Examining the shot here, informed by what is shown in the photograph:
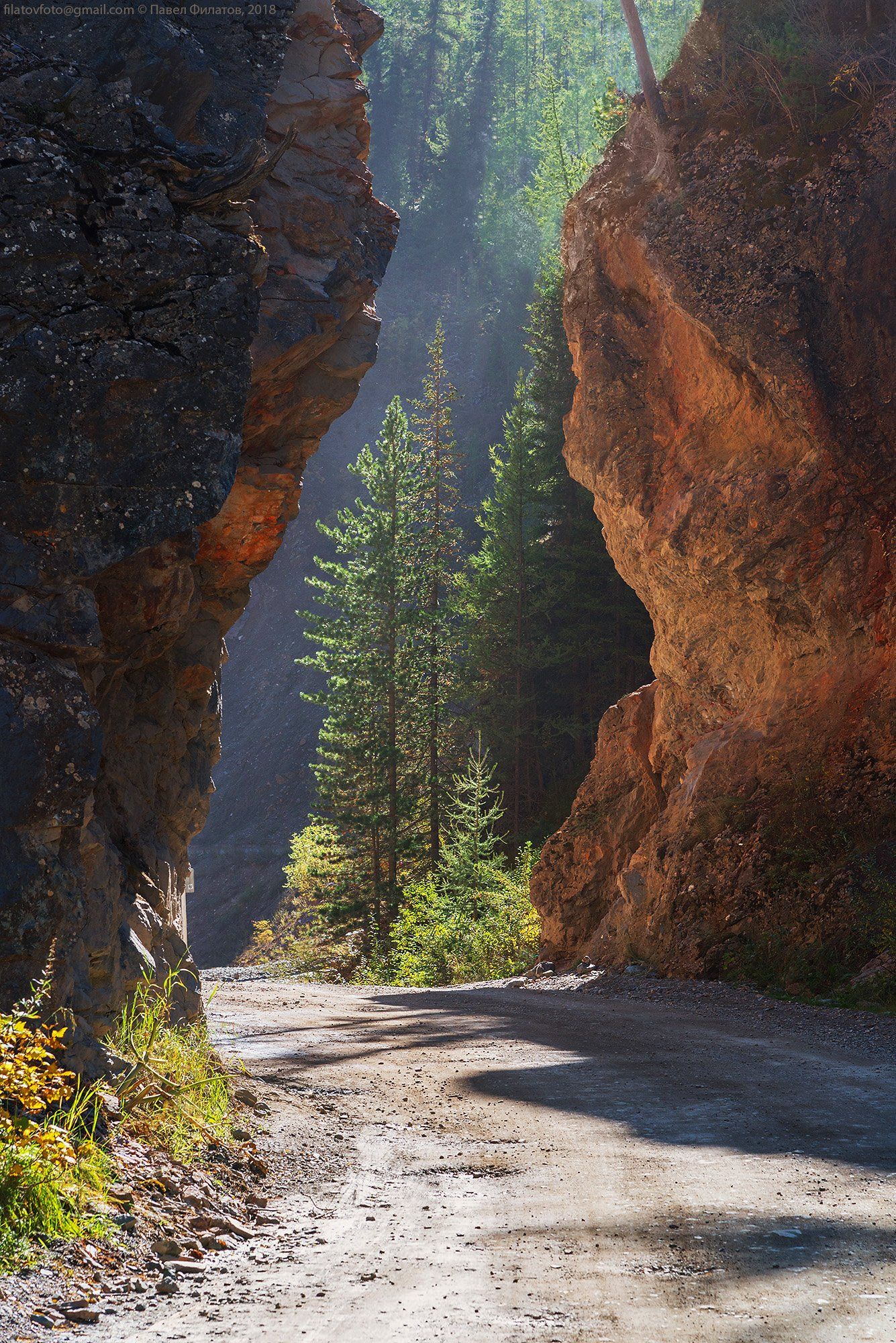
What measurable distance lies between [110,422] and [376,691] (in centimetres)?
2201

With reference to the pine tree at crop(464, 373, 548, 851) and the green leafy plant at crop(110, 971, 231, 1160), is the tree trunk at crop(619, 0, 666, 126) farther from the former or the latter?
the green leafy plant at crop(110, 971, 231, 1160)

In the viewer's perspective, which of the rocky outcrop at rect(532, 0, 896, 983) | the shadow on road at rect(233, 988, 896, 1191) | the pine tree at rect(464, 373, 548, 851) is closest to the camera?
the shadow on road at rect(233, 988, 896, 1191)

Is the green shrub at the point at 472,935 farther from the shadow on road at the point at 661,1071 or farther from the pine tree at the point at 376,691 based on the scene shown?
the shadow on road at the point at 661,1071

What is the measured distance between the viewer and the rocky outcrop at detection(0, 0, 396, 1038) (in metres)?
5.60

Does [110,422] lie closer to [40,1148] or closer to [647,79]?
[40,1148]

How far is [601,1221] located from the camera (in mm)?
4711

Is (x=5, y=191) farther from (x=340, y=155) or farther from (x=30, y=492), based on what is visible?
(x=340, y=155)

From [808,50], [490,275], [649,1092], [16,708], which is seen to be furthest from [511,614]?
[490,275]

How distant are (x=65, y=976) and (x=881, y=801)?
980cm

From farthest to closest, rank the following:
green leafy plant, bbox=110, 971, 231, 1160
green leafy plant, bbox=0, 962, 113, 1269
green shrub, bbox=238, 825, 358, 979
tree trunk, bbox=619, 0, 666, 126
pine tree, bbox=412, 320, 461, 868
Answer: pine tree, bbox=412, 320, 461, 868 → green shrub, bbox=238, 825, 358, 979 → tree trunk, bbox=619, 0, 666, 126 → green leafy plant, bbox=110, 971, 231, 1160 → green leafy plant, bbox=0, 962, 113, 1269

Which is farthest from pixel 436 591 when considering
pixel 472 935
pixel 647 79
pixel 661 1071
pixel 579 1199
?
pixel 579 1199

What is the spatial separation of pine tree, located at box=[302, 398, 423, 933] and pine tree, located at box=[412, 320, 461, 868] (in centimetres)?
47

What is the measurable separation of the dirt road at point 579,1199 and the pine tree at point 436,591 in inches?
735

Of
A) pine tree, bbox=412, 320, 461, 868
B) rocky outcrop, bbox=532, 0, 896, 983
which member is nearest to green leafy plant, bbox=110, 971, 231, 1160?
rocky outcrop, bbox=532, 0, 896, 983
